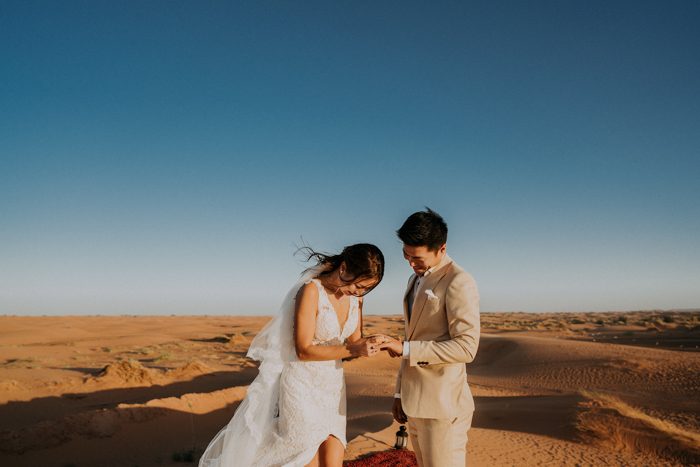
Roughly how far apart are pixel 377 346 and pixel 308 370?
0.73m

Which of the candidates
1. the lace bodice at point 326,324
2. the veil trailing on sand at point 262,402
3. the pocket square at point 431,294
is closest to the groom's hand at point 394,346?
the pocket square at point 431,294

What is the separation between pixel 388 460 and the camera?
6.35 m

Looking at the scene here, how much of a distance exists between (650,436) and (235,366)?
15.3 m

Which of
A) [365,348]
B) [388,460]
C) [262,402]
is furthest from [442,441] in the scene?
[388,460]

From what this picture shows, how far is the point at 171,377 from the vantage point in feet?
50.1

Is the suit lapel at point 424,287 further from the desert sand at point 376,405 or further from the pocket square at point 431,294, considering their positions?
the desert sand at point 376,405

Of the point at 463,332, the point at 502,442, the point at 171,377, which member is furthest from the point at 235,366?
the point at 463,332

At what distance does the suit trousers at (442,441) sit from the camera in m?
3.08

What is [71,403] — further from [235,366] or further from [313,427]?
[313,427]

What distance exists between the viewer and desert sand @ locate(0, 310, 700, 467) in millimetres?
7797

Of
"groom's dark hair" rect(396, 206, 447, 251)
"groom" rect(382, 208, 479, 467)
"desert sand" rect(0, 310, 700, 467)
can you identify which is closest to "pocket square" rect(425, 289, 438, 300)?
"groom" rect(382, 208, 479, 467)

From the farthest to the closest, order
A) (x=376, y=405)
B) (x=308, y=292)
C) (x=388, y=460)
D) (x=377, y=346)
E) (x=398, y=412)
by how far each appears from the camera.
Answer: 1. (x=376, y=405)
2. (x=388, y=460)
3. (x=398, y=412)
4. (x=308, y=292)
5. (x=377, y=346)

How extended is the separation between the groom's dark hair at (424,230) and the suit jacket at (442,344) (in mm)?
196

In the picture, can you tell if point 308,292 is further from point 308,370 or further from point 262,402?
point 262,402
